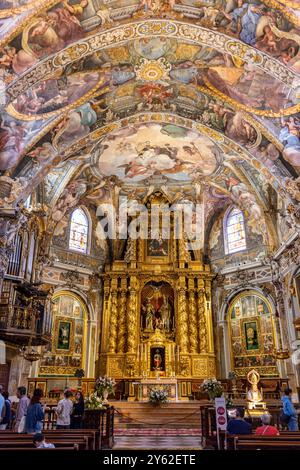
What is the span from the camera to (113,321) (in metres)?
20.5

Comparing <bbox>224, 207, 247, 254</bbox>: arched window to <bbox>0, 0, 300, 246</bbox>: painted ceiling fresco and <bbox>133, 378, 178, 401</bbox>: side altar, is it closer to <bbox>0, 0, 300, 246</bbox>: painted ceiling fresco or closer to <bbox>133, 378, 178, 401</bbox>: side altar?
<bbox>0, 0, 300, 246</bbox>: painted ceiling fresco

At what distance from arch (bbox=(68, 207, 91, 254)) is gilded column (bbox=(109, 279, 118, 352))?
2.67 m

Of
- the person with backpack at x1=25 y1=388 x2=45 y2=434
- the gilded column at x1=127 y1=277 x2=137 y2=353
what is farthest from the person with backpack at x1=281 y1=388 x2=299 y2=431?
the gilded column at x1=127 y1=277 x2=137 y2=353

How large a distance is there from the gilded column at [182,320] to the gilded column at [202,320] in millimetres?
747

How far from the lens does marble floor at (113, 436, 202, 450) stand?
9148mm

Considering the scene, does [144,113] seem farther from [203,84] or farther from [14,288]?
[14,288]

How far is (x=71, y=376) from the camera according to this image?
1850 cm

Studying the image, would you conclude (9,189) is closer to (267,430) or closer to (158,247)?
(158,247)

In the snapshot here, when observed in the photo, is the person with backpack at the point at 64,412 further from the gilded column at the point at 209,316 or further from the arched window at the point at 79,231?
the arched window at the point at 79,231

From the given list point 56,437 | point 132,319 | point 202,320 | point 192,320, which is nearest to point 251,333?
point 202,320

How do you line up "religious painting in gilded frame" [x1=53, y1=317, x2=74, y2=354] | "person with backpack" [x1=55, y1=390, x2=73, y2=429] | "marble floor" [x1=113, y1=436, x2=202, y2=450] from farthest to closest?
"religious painting in gilded frame" [x1=53, y1=317, x2=74, y2=354] < "marble floor" [x1=113, y1=436, x2=202, y2=450] < "person with backpack" [x1=55, y1=390, x2=73, y2=429]

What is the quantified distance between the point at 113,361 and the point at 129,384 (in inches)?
56.3

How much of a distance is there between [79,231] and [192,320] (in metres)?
8.02

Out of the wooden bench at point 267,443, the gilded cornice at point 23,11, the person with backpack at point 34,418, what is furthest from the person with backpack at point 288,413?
the gilded cornice at point 23,11
